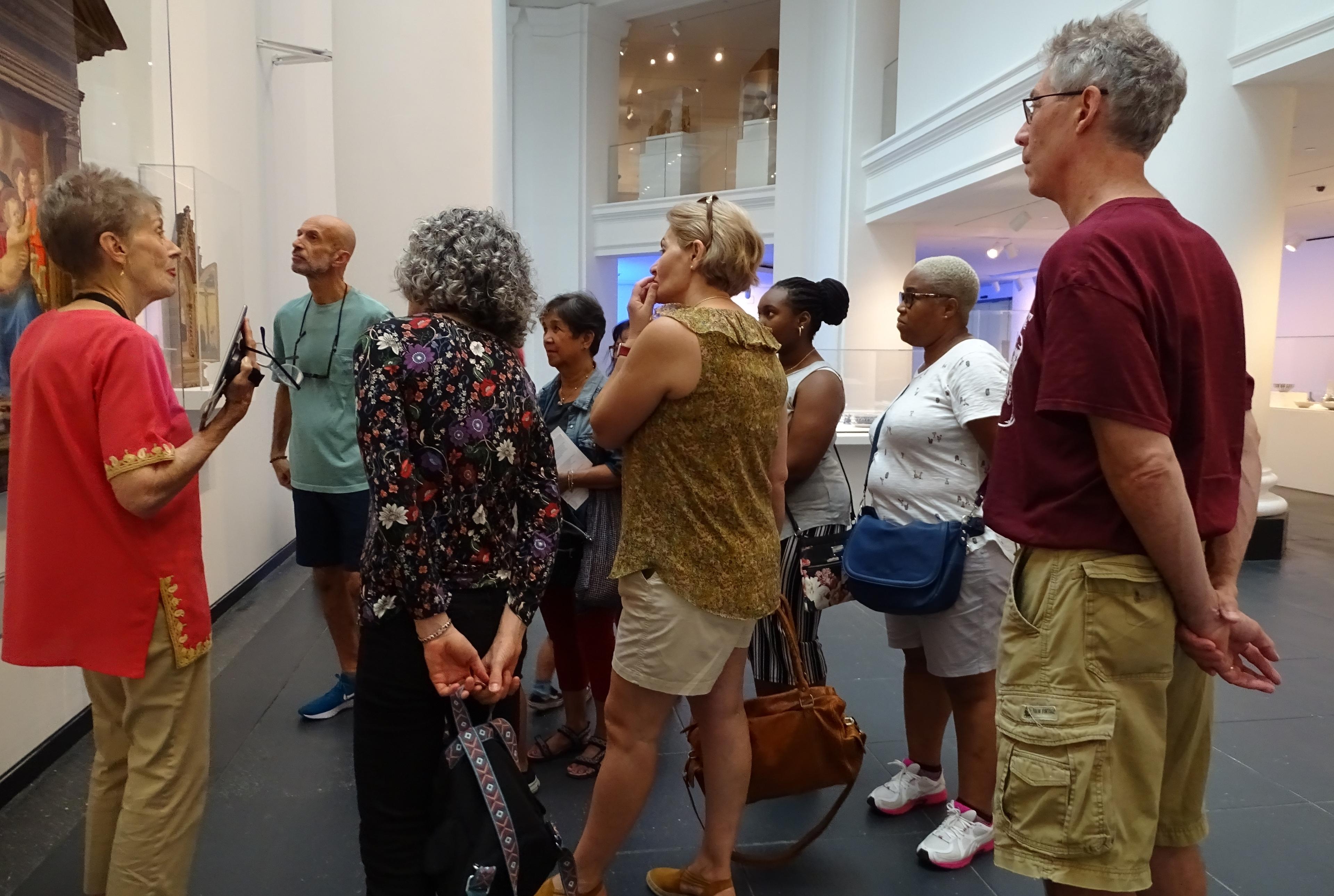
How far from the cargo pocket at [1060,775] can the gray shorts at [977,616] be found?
3.07ft

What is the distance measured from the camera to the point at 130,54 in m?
3.30

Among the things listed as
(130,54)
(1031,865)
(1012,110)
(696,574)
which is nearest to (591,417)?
(696,574)

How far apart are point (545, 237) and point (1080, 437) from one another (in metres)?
14.0

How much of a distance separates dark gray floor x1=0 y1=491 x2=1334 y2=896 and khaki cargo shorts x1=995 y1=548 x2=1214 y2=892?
3.44 ft

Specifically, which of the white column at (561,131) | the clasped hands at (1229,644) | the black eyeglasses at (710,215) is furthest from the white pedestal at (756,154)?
the clasped hands at (1229,644)

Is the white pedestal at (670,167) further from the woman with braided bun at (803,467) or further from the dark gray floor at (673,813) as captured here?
the woman with braided bun at (803,467)

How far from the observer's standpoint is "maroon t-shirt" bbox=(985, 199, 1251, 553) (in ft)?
4.19

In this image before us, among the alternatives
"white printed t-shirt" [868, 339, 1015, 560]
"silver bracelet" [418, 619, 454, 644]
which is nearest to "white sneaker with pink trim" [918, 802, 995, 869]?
"white printed t-shirt" [868, 339, 1015, 560]

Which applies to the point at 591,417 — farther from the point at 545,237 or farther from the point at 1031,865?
the point at 545,237

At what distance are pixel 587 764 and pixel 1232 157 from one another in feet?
17.9

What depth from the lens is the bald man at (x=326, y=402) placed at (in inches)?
124

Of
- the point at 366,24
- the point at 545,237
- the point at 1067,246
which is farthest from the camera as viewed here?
the point at 545,237

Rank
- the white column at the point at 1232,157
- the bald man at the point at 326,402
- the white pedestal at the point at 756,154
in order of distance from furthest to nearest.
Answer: the white pedestal at the point at 756,154 < the white column at the point at 1232,157 < the bald man at the point at 326,402

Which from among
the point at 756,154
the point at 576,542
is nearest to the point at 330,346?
the point at 576,542
